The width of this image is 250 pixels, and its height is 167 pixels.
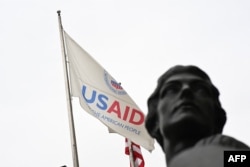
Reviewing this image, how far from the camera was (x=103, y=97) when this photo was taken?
12.0m

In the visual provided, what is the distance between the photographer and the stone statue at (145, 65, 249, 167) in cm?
423

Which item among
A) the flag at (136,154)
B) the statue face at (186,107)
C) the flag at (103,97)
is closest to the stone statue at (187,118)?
the statue face at (186,107)

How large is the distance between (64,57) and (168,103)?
7.25 m

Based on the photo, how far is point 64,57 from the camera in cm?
1203

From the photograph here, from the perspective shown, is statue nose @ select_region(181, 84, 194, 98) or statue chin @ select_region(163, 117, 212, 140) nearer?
statue chin @ select_region(163, 117, 212, 140)

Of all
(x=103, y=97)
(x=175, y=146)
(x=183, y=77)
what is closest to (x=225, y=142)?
(x=175, y=146)

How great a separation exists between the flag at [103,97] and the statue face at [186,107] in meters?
6.33

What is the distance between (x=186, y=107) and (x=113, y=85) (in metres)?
7.62

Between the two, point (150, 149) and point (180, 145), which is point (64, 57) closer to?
point (150, 149)

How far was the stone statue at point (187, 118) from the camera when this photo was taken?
4235 mm

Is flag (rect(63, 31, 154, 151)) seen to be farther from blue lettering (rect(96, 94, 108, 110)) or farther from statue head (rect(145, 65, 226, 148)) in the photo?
statue head (rect(145, 65, 226, 148))

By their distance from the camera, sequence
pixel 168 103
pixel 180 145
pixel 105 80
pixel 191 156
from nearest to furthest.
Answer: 1. pixel 191 156
2. pixel 180 145
3. pixel 168 103
4. pixel 105 80

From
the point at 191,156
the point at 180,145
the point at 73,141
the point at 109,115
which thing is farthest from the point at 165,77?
the point at 109,115

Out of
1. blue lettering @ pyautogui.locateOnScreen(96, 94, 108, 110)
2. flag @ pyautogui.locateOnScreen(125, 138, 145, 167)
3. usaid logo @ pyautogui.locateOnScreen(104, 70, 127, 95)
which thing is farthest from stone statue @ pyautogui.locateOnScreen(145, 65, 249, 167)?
flag @ pyautogui.locateOnScreen(125, 138, 145, 167)
